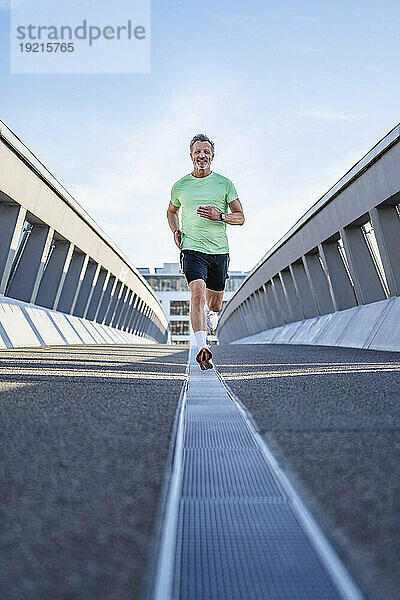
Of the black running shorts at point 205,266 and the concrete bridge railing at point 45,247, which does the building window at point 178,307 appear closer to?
the concrete bridge railing at point 45,247

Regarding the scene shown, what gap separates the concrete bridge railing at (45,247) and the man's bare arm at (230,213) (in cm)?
623

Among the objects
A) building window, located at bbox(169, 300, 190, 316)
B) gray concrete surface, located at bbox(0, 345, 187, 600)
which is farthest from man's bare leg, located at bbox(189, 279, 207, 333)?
building window, located at bbox(169, 300, 190, 316)

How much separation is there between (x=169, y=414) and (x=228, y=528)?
1.94m

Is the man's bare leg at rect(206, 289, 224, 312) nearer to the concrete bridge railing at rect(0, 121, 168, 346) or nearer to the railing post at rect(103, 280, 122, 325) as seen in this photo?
the concrete bridge railing at rect(0, 121, 168, 346)

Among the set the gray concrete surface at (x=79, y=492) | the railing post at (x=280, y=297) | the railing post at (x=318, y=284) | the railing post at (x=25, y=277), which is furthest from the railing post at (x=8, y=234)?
the railing post at (x=280, y=297)

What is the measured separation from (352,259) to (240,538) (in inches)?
561

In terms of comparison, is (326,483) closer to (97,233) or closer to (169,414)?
(169,414)

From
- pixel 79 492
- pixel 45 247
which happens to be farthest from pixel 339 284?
pixel 79 492

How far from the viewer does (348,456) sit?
7.86ft

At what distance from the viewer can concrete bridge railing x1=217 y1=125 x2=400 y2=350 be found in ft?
40.2

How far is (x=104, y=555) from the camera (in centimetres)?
140

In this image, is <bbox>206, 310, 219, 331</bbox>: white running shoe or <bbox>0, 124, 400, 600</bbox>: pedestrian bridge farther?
<bbox>206, 310, 219, 331</bbox>: white running shoe

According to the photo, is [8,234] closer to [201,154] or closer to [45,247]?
[45,247]

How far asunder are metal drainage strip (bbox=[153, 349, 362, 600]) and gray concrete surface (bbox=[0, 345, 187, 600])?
7 cm
